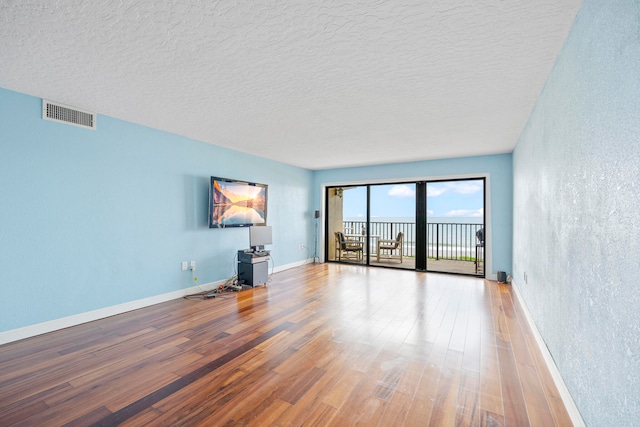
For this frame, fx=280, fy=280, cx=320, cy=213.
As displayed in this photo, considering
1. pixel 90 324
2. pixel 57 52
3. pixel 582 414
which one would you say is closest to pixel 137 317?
pixel 90 324

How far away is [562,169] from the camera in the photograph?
74.9 inches

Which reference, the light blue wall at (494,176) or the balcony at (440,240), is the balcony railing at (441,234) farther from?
the light blue wall at (494,176)

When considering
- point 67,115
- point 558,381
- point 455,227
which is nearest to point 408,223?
point 455,227

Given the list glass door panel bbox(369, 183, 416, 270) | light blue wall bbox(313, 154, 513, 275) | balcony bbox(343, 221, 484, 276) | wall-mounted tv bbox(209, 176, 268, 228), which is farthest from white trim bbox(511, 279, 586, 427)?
glass door panel bbox(369, 183, 416, 270)

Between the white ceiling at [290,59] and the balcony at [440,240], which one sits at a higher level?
the white ceiling at [290,59]

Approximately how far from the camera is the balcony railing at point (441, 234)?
25.0ft

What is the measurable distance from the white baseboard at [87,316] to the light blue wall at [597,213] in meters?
4.29

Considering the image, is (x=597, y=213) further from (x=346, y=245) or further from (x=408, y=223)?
(x=408, y=223)

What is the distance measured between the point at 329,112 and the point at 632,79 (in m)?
2.49

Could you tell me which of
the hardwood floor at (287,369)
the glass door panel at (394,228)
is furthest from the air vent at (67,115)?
the glass door panel at (394,228)

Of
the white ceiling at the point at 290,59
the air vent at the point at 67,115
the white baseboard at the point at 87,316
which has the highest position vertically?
the white ceiling at the point at 290,59

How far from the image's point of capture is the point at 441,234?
7.73 m

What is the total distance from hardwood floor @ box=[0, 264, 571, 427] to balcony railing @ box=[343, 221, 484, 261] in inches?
161

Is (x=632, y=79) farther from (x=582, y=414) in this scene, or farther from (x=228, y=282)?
(x=228, y=282)
